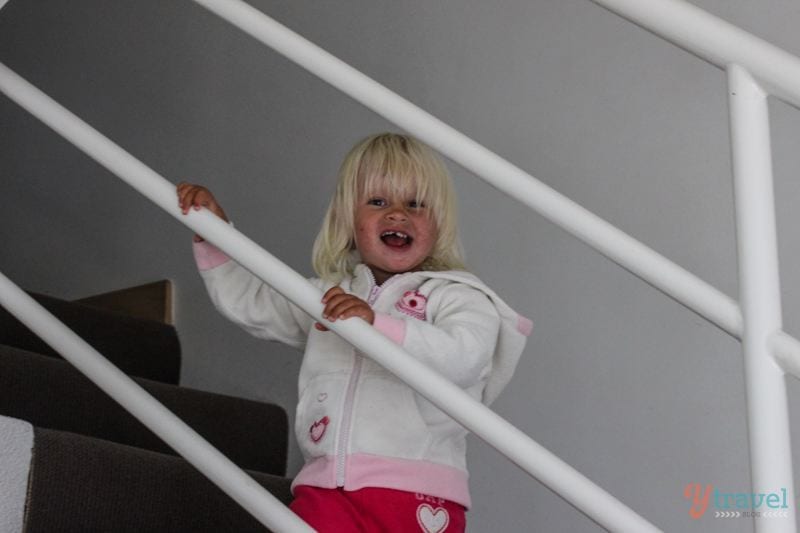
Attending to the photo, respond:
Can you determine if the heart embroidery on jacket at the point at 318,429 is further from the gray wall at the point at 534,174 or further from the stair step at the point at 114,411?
the gray wall at the point at 534,174

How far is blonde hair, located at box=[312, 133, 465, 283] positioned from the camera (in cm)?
125

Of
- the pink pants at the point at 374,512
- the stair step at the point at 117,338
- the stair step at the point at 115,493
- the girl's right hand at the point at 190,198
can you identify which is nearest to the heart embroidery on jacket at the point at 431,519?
the pink pants at the point at 374,512

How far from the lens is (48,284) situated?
2277 millimetres

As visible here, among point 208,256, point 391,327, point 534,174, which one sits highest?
point 534,174

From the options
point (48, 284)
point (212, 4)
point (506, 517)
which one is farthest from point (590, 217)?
point (48, 284)

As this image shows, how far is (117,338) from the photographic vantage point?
65.6 inches

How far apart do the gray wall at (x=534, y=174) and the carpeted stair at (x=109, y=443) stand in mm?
238

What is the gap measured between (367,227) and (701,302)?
0.63 meters

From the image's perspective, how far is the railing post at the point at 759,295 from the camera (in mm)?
606

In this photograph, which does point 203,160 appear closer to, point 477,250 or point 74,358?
point 477,250

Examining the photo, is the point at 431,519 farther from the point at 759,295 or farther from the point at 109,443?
the point at 759,295

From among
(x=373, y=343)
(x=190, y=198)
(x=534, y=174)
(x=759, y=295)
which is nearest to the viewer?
(x=759, y=295)

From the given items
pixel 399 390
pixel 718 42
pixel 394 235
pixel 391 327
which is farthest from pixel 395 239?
pixel 718 42

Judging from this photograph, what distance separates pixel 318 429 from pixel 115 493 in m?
0.20
